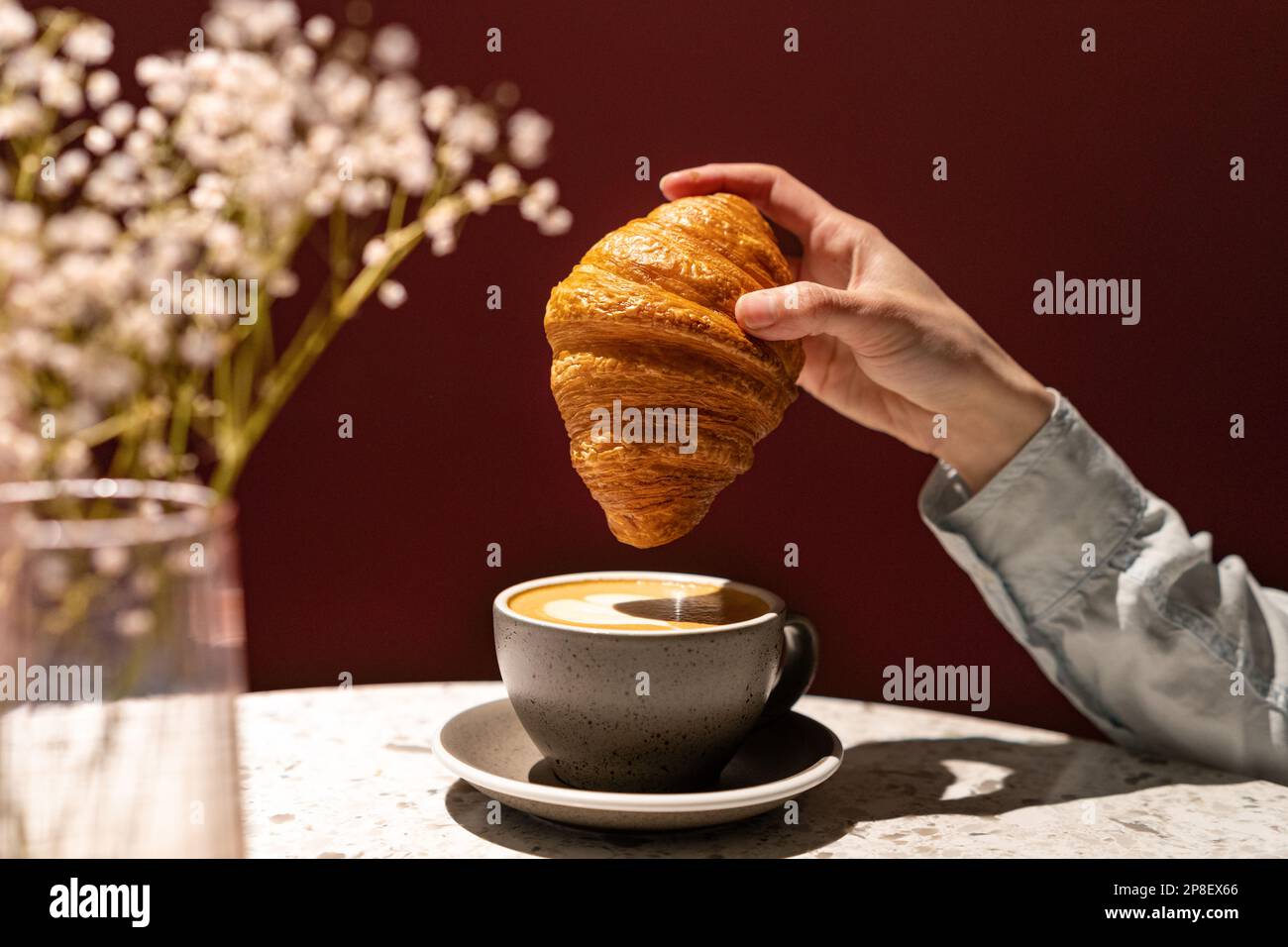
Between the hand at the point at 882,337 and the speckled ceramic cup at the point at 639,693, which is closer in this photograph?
the speckled ceramic cup at the point at 639,693

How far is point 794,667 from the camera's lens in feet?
3.59

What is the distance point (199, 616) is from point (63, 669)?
0.05 m

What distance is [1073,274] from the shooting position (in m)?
1.84

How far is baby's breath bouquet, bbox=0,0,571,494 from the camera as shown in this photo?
1130 mm

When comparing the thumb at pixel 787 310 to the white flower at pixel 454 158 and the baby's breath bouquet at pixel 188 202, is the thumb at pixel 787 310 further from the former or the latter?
the white flower at pixel 454 158

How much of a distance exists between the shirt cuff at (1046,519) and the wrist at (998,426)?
0.01m

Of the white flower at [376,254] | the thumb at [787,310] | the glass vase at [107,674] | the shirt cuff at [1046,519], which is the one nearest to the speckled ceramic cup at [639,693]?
the thumb at [787,310]

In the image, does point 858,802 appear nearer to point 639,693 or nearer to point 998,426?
point 639,693

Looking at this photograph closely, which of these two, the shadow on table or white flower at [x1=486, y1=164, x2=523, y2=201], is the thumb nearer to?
the shadow on table

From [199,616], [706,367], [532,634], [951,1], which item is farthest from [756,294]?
[951,1]

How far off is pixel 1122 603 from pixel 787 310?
0.52 m

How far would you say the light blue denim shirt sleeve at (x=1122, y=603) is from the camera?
4.01 ft

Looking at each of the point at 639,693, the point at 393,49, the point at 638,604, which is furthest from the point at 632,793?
the point at 393,49
